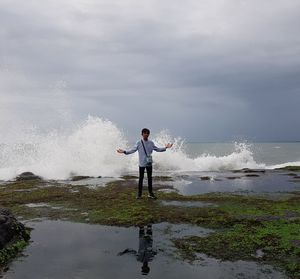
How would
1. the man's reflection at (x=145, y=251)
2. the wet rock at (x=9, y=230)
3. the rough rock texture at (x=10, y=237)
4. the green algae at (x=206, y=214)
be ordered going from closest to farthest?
the man's reflection at (x=145, y=251), the rough rock texture at (x=10, y=237), the green algae at (x=206, y=214), the wet rock at (x=9, y=230)

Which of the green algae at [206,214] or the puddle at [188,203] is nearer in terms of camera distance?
the green algae at [206,214]

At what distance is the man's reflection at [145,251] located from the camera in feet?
27.3

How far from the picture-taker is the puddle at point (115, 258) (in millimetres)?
7781

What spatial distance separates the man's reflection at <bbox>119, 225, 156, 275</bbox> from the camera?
8.33 m

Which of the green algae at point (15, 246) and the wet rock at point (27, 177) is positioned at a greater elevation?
the wet rock at point (27, 177)

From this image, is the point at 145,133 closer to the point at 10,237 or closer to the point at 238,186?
the point at 238,186

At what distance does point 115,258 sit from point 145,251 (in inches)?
31.8

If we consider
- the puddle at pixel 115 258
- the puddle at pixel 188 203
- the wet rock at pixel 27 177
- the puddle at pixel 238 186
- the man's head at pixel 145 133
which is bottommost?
the puddle at pixel 115 258

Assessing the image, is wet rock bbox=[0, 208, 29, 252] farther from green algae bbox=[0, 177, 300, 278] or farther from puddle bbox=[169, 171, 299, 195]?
puddle bbox=[169, 171, 299, 195]

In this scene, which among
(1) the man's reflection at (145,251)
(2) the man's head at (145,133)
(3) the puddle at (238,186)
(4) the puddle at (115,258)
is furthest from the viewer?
(3) the puddle at (238,186)

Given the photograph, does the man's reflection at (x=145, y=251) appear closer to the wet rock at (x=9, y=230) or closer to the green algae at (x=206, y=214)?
the green algae at (x=206, y=214)

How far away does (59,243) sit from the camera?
396 inches

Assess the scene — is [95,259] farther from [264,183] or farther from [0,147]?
[0,147]

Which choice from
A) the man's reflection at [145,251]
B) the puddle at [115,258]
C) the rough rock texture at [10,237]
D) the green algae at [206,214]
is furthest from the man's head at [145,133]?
the rough rock texture at [10,237]
